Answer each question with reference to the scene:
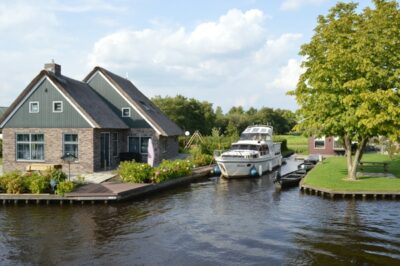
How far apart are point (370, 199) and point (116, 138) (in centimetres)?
2139

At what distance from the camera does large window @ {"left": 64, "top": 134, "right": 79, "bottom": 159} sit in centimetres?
3165

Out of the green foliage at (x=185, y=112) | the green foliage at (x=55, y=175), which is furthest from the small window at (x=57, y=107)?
the green foliage at (x=185, y=112)

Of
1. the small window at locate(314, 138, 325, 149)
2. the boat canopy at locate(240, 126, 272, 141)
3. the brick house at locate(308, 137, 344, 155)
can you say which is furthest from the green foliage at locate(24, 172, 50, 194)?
the small window at locate(314, 138, 325, 149)

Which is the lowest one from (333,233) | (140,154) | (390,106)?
(333,233)

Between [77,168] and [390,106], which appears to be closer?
[390,106]

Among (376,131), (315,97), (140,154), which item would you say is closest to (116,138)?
(140,154)

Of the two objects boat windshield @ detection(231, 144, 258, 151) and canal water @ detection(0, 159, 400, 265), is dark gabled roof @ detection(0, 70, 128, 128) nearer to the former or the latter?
canal water @ detection(0, 159, 400, 265)

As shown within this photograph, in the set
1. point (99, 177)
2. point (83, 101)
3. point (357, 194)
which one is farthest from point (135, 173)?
point (357, 194)

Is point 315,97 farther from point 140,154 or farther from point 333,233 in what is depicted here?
point 140,154

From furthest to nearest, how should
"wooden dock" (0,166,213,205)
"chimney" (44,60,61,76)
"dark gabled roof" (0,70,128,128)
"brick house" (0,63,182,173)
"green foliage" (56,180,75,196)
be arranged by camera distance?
1. "chimney" (44,60,61,76)
2. "brick house" (0,63,182,173)
3. "dark gabled roof" (0,70,128,128)
4. "green foliage" (56,180,75,196)
5. "wooden dock" (0,166,213,205)

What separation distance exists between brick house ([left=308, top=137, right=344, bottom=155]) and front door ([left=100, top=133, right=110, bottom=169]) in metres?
32.3

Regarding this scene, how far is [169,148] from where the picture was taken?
139 feet

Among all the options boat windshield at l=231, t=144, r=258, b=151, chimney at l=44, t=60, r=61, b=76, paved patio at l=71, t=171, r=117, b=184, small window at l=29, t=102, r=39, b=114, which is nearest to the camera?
paved patio at l=71, t=171, r=117, b=184

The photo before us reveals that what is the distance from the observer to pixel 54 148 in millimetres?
32062
